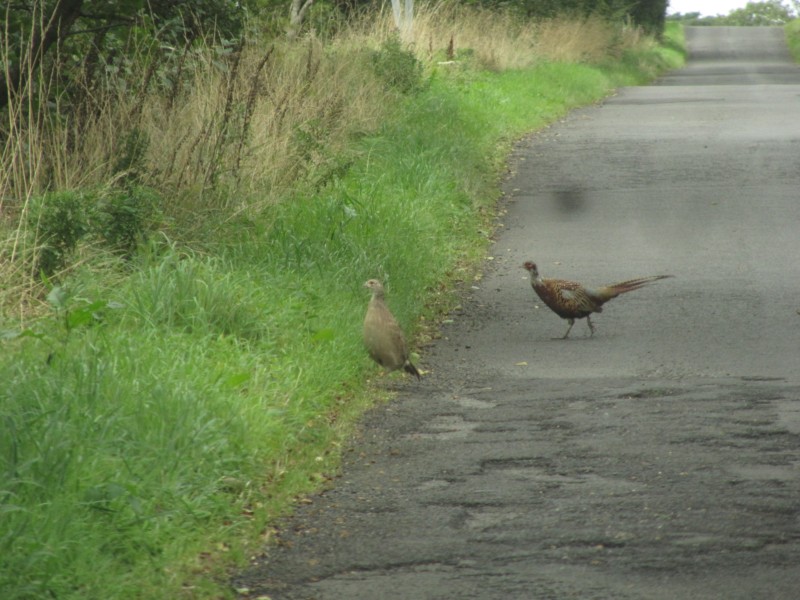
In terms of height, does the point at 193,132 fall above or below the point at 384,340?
above

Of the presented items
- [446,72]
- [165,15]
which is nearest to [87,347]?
[165,15]

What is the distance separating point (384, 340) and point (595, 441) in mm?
1509

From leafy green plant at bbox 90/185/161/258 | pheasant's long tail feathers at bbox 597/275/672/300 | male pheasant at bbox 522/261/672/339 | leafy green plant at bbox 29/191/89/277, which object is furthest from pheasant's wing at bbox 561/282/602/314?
leafy green plant at bbox 29/191/89/277

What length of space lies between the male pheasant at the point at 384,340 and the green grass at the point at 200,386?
23 centimetres

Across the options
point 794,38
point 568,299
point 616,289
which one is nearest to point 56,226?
point 568,299

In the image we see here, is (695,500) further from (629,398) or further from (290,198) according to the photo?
(290,198)

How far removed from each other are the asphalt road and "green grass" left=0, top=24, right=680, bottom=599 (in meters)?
0.30

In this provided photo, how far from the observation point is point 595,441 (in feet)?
23.2

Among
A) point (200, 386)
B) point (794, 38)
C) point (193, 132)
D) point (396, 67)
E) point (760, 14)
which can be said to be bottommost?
point (760, 14)

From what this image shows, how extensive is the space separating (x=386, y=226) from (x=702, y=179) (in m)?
6.67

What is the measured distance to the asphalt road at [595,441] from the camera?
523cm

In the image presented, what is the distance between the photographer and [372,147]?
1532 centimetres

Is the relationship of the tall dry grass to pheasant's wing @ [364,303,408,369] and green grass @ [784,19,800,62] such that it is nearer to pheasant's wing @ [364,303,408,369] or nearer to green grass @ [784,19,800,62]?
pheasant's wing @ [364,303,408,369]

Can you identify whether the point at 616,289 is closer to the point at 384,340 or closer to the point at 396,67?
the point at 384,340
